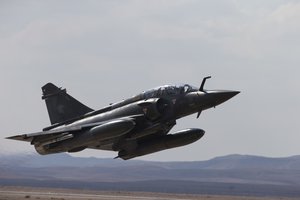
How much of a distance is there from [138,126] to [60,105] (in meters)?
6.57

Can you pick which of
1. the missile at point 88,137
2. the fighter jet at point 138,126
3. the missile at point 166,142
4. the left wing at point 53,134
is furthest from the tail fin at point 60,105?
the missile at point 166,142

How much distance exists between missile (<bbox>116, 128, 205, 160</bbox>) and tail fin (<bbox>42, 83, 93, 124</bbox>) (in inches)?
172

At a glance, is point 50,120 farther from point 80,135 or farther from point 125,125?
point 125,125

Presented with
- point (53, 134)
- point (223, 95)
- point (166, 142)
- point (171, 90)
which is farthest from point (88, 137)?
point (223, 95)

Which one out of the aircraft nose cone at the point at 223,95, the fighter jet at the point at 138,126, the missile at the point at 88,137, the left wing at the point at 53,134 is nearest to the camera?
the missile at the point at 88,137

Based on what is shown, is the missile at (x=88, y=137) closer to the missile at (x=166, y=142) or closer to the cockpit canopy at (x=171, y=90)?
the cockpit canopy at (x=171, y=90)

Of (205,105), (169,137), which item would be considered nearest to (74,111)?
(169,137)

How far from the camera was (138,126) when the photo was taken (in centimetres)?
2939

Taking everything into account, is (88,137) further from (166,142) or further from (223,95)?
(223,95)

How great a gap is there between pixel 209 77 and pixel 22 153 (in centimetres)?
16525

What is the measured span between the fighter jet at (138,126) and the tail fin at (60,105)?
1.53m

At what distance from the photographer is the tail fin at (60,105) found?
33750mm

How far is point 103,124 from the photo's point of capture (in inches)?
1118

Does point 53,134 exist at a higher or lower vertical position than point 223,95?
lower
